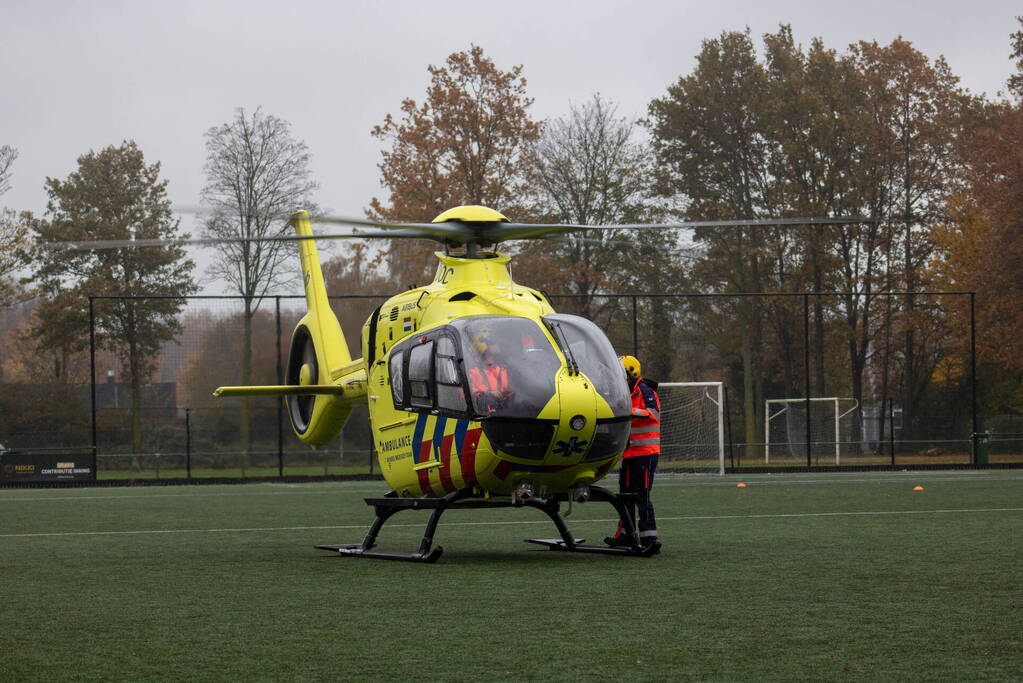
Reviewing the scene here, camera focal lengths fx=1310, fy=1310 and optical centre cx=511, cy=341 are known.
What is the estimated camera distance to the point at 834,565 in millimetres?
10695

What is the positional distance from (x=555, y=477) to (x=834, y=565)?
8.08ft

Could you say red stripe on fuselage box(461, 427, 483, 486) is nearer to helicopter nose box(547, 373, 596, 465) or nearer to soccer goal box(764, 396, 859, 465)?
helicopter nose box(547, 373, 596, 465)

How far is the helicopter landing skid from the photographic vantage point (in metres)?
11.7

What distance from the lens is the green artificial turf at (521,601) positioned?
256 inches

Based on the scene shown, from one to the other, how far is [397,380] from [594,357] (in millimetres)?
2193

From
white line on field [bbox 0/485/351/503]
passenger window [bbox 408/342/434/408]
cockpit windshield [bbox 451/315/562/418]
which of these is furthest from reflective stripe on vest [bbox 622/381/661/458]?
white line on field [bbox 0/485/351/503]

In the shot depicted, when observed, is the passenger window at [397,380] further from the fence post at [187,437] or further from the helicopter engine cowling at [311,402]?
the fence post at [187,437]

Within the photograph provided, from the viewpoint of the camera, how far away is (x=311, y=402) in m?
16.3

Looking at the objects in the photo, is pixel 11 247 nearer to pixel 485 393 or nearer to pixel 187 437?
pixel 187 437

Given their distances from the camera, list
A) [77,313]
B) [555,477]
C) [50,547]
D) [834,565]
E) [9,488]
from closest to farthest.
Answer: [834,565] → [555,477] → [50,547] → [9,488] → [77,313]

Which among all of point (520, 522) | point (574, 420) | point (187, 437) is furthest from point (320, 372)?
point (187, 437)

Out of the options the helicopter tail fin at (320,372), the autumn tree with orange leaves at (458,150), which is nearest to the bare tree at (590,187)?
the autumn tree with orange leaves at (458,150)

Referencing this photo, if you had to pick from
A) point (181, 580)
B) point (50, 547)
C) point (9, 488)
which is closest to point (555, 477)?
point (181, 580)

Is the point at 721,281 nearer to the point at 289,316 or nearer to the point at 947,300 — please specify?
the point at 947,300
